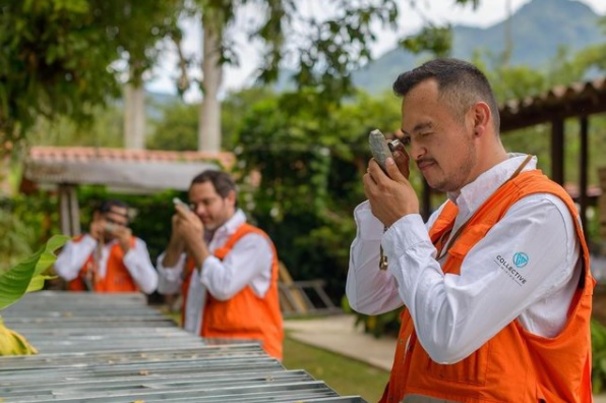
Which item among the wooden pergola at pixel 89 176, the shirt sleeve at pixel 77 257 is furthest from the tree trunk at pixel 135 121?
the shirt sleeve at pixel 77 257

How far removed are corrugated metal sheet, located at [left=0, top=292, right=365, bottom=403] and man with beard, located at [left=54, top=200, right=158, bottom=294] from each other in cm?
212

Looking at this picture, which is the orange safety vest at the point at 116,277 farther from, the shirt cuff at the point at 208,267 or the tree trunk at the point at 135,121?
the tree trunk at the point at 135,121

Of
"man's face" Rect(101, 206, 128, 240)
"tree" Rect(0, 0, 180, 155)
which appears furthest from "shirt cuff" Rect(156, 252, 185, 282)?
"tree" Rect(0, 0, 180, 155)

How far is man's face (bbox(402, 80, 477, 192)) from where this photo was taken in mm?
2113

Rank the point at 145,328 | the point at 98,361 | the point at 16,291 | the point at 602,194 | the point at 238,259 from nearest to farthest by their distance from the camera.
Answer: the point at 16,291
the point at 98,361
the point at 145,328
the point at 238,259
the point at 602,194

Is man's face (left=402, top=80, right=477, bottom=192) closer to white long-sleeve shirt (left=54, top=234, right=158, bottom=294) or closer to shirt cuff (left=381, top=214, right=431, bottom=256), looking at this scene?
shirt cuff (left=381, top=214, right=431, bottom=256)

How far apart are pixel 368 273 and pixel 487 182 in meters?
0.46

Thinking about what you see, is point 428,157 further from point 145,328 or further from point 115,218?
point 115,218

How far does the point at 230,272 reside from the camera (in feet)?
13.7

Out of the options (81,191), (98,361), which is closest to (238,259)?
(98,361)

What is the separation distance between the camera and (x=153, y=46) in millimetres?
7816

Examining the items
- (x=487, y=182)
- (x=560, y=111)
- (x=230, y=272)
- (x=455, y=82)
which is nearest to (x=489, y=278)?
(x=487, y=182)

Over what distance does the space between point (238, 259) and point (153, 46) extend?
13.3 feet

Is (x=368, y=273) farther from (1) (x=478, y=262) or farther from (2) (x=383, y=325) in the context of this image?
(2) (x=383, y=325)
